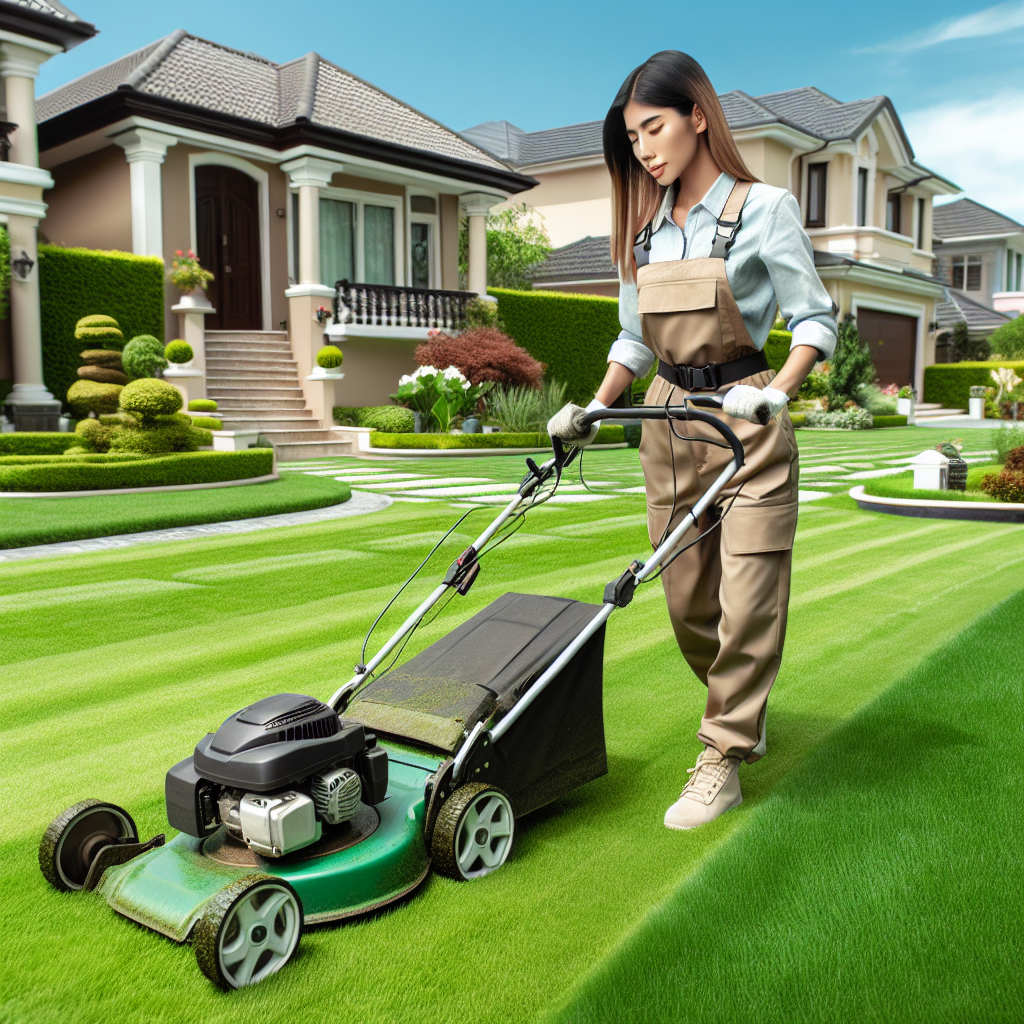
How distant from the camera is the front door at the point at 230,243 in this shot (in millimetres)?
20094

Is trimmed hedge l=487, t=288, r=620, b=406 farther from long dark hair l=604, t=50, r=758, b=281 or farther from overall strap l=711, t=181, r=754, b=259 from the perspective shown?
overall strap l=711, t=181, r=754, b=259

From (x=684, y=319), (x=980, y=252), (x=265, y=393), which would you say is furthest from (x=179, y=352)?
(x=980, y=252)

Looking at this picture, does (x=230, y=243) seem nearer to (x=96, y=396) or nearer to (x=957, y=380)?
(x=96, y=396)

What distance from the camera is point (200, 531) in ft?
28.1

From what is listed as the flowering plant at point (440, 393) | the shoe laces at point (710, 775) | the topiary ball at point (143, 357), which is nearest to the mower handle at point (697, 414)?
the shoe laces at point (710, 775)

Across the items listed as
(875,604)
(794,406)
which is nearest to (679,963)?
(875,604)

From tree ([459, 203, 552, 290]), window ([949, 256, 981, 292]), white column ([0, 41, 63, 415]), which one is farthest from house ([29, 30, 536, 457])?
window ([949, 256, 981, 292])

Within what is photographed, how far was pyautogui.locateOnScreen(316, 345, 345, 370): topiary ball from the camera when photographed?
1844cm

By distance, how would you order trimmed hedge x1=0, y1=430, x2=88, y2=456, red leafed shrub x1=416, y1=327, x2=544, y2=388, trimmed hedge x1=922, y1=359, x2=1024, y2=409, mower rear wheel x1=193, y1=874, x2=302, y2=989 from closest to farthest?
mower rear wheel x1=193, y1=874, x2=302, y2=989
trimmed hedge x1=0, y1=430, x2=88, y2=456
red leafed shrub x1=416, y1=327, x2=544, y2=388
trimmed hedge x1=922, y1=359, x2=1024, y2=409

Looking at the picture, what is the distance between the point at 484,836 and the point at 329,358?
1665cm

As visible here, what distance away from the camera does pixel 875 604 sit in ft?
18.5

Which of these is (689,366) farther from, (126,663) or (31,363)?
(31,363)

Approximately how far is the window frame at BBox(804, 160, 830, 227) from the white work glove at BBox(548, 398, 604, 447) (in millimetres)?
33515

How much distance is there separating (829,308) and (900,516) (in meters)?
7.53
